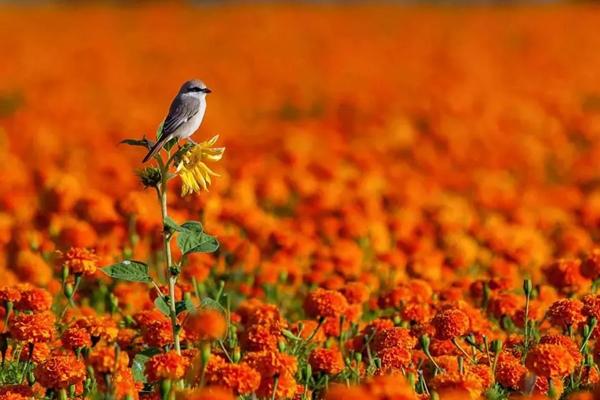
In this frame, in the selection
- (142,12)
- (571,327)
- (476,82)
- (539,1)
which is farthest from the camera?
(539,1)

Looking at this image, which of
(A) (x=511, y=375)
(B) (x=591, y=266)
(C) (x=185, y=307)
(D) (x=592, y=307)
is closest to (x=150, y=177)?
(C) (x=185, y=307)

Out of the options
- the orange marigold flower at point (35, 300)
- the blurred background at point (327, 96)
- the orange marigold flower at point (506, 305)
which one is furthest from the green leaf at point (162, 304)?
the blurred background at point (327, 96)

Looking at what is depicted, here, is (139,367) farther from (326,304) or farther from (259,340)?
(326,304)

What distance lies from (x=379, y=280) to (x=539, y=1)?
23131 millimetres

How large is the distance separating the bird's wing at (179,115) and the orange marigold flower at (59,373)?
0.57 metres

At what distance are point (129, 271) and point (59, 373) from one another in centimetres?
29

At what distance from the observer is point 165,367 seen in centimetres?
243

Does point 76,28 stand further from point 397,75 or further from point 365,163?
point 365,163

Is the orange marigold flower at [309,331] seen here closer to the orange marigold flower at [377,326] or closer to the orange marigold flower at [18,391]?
the orange marigold flower at [377,326]

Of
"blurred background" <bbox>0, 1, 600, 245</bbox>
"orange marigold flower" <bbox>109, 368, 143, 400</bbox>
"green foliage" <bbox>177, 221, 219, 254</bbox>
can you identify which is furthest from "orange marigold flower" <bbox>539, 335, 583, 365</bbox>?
"blurred background" <bbox>0, 1, 600, 245</bbox>

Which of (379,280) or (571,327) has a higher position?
(571,327)

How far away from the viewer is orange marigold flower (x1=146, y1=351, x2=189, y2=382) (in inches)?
95.2

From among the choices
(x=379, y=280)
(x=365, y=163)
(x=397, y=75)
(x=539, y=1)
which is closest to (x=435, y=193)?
(x=365, y=163)

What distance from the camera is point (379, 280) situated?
459 cm
